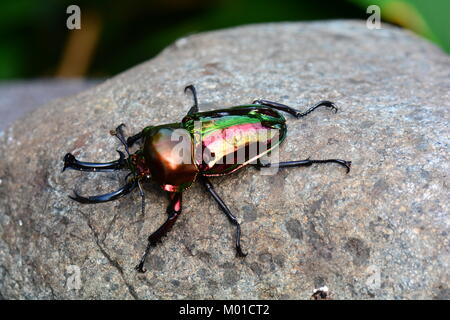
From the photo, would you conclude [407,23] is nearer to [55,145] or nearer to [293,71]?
[293,71]

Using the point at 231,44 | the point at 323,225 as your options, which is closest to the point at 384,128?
the point at 323,225

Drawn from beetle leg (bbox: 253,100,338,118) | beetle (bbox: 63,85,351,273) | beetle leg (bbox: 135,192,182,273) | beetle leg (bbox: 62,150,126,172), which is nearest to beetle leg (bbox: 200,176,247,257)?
beetle (bbox: 63,85,351,273)

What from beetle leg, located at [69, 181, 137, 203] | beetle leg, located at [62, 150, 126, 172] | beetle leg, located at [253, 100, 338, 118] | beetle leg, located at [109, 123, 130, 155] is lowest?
beetle leg, located at [69, 181, 137, 203]

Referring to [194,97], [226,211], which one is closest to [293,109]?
[194,97]

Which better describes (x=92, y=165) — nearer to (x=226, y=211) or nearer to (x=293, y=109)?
(x=226, y=211)


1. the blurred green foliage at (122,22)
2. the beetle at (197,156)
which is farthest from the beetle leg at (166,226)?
the blurred green foliage at (122,22)

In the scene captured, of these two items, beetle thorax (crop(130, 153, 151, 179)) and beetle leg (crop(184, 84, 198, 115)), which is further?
beetle leg (crop(184, 84, 198, 115))

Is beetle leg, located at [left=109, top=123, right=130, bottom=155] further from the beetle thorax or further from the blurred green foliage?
the blurred green foliage

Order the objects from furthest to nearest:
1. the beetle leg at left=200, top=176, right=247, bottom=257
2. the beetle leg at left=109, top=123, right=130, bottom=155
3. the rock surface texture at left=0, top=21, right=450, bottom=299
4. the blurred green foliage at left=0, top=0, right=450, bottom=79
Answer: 1. the blurred green foliage at left=0, top=0, right=450, bottom=79
2. the beetle leg at left=109, top=123, right=130, bottom=155
3. the beetle leg at left=200, top=176, right=247, bottom=257
4. the rock surface texture at left=0, top=21, right=450, bottom=299
